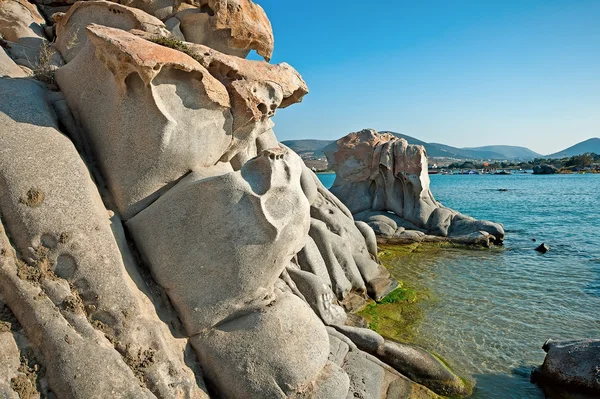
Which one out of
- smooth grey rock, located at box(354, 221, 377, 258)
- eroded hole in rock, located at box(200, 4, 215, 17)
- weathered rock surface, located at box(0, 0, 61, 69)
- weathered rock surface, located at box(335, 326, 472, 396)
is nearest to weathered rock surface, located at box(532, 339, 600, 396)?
weathered rock surface, located at box(335, 326, 472, 396)

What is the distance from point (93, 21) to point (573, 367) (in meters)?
10.2

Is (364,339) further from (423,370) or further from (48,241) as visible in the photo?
(48,241)

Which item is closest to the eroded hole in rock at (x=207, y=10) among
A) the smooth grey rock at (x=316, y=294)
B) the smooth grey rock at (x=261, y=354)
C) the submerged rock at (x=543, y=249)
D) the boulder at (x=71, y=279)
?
the boulder at (x=71, y=279)

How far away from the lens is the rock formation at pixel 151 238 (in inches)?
155

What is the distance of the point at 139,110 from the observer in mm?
4961

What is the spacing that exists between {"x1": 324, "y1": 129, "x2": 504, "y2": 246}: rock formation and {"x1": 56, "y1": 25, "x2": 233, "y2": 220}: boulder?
14574mm

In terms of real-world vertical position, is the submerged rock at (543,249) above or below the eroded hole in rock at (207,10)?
below

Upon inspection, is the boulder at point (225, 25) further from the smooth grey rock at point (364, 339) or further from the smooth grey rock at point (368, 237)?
the smooth grey rock at point (364, 339)

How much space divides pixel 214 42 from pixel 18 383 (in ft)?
22.9

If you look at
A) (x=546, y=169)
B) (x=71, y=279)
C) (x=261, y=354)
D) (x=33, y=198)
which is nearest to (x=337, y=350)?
(x=261, y=354)

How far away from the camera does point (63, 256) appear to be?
164 inches

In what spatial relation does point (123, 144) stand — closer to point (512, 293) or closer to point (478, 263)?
point (512, 293)

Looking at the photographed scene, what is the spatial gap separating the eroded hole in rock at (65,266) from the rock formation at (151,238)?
14 millimetres

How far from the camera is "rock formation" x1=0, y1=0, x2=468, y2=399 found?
394cm
